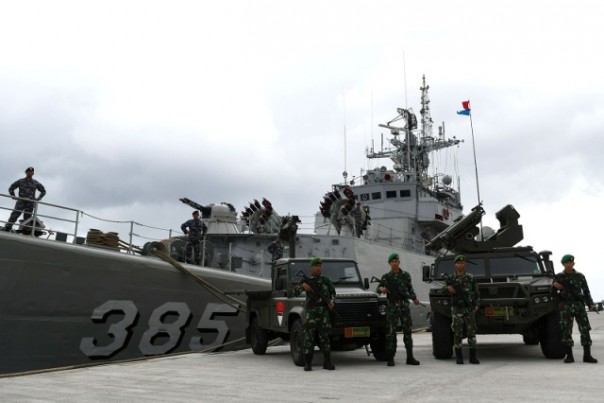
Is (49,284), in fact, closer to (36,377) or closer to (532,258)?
(36,377)

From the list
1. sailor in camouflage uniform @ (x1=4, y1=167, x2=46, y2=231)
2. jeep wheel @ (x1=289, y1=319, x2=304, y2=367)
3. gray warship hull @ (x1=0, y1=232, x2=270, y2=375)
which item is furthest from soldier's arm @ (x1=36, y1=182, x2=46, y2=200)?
jeep wheel @ (x1=289, y1=319, x2=304, y2=367)

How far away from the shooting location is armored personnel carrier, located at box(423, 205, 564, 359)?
27.1 ft

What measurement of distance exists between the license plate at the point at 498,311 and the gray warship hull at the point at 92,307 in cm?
623

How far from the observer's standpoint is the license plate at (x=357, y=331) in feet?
26.7

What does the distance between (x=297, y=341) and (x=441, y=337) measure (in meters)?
2.20

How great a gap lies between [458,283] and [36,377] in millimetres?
5662

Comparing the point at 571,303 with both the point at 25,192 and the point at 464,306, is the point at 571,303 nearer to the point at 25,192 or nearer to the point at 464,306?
the point at 464,306

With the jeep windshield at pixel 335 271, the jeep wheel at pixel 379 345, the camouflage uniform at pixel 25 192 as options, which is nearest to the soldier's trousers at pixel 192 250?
the camouflage uniform at pixel 25 192

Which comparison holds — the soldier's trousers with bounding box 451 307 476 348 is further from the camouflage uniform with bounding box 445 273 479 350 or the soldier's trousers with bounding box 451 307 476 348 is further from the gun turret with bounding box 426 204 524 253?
the gun turret with bounding box 426 204 524 253

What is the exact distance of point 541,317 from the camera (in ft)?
27.4

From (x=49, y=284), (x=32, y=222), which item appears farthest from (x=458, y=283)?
(x=32, y=222)

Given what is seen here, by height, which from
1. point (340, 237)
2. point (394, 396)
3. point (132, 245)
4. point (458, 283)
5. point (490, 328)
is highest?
point (340, 237)

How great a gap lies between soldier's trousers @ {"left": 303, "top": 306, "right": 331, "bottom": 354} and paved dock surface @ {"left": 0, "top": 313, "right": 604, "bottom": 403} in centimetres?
34

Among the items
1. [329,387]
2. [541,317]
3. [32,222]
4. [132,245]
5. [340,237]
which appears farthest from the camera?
[340,237]
